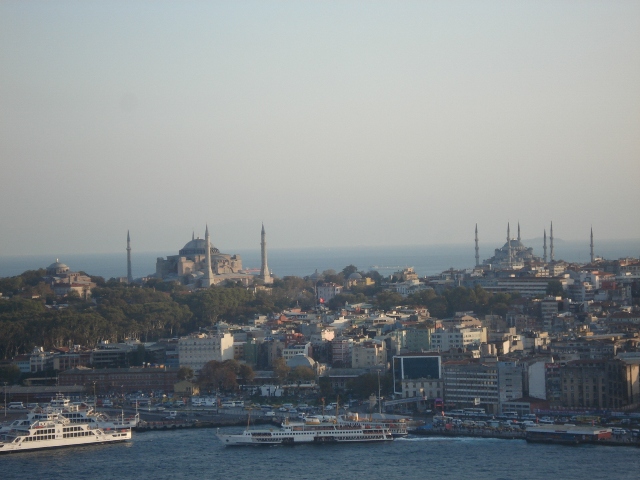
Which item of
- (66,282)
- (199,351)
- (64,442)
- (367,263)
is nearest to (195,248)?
(66,282)

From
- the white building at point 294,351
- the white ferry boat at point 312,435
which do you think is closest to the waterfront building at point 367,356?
the white building at point 294,351

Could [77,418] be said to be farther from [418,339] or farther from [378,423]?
[418,339]

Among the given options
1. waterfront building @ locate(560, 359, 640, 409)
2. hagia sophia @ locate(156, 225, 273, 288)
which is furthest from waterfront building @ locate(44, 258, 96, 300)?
waterfront building @ locate(560, 359, 640, 409)

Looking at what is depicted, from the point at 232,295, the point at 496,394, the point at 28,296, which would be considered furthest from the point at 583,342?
the point at 28,296

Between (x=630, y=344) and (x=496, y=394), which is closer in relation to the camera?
(x=496, y=394)

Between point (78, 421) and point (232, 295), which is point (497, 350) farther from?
point (232, 295)

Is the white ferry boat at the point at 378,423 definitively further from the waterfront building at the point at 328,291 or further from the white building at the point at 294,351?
the waterfront building at the point at 328,291

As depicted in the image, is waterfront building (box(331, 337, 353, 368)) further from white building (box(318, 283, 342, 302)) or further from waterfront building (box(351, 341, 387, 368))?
white building (box(318, 283, 342, 302))

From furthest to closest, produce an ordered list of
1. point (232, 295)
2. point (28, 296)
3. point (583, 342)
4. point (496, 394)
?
1. point (28, 296)
2. point (232, 295)
3. point (583, 342)
4. point (496, 394)
